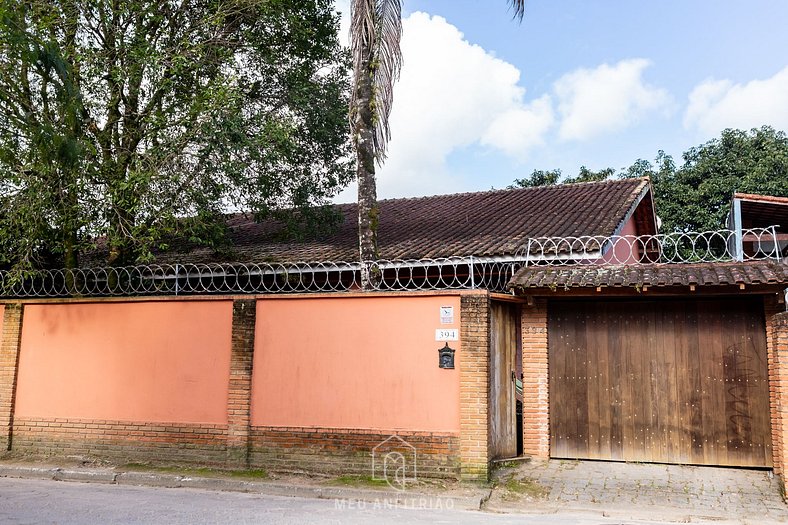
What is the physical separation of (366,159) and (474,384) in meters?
3.54

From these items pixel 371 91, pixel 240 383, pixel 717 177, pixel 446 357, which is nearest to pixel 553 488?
pixel 446 357

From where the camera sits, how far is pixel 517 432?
9.41m

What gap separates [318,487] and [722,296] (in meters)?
5.79

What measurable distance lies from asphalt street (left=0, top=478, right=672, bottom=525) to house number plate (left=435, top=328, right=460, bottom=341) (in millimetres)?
1968

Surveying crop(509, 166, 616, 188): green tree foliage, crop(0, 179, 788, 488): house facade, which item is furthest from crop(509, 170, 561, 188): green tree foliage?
crop(0, 179, 788, 488): house facade

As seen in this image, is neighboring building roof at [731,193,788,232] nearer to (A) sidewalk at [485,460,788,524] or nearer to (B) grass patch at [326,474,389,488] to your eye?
(A) sidewalk at [485,460,788,524]

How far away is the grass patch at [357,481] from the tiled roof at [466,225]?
3711 millimetres

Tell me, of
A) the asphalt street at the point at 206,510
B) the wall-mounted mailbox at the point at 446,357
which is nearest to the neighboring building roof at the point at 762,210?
the wall-mounted mailbox at the point at 446,357

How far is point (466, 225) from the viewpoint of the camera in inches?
492

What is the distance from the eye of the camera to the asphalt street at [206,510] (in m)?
6.13

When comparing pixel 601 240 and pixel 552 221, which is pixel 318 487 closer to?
pixel 601 240

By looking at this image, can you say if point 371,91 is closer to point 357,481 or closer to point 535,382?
point 535,382

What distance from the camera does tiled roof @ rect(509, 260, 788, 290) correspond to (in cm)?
765

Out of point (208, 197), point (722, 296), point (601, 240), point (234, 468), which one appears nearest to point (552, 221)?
point (601, 240)
